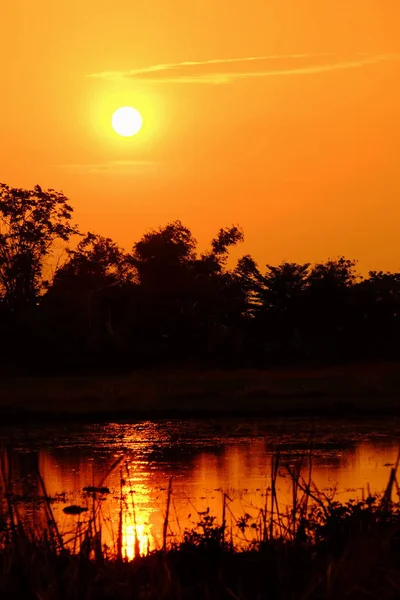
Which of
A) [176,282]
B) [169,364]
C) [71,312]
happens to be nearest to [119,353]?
[169,364]

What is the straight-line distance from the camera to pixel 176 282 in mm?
48969

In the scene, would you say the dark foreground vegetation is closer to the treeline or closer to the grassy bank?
the grassy bank

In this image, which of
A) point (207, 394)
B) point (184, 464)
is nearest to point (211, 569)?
point (184, 464)

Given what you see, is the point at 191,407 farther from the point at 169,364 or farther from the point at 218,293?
the point at 218,293

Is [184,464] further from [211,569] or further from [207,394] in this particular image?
[207,394]

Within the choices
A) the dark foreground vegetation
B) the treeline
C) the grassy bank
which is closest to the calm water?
the dark foreground vegetation

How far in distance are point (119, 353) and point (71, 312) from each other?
4.55m

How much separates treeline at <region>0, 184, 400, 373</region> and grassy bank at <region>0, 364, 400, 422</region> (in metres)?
2.78

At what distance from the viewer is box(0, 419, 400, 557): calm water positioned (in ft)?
42.5

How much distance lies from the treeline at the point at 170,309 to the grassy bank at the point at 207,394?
9.11ft

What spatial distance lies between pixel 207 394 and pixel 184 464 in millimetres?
12695

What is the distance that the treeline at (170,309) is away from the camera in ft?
137

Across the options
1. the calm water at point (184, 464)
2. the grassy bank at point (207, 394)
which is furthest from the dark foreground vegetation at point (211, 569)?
the grassy bank at point (207, 394)

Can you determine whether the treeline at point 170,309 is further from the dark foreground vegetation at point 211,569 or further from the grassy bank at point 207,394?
the dark foreground vegetation at point 211,569
